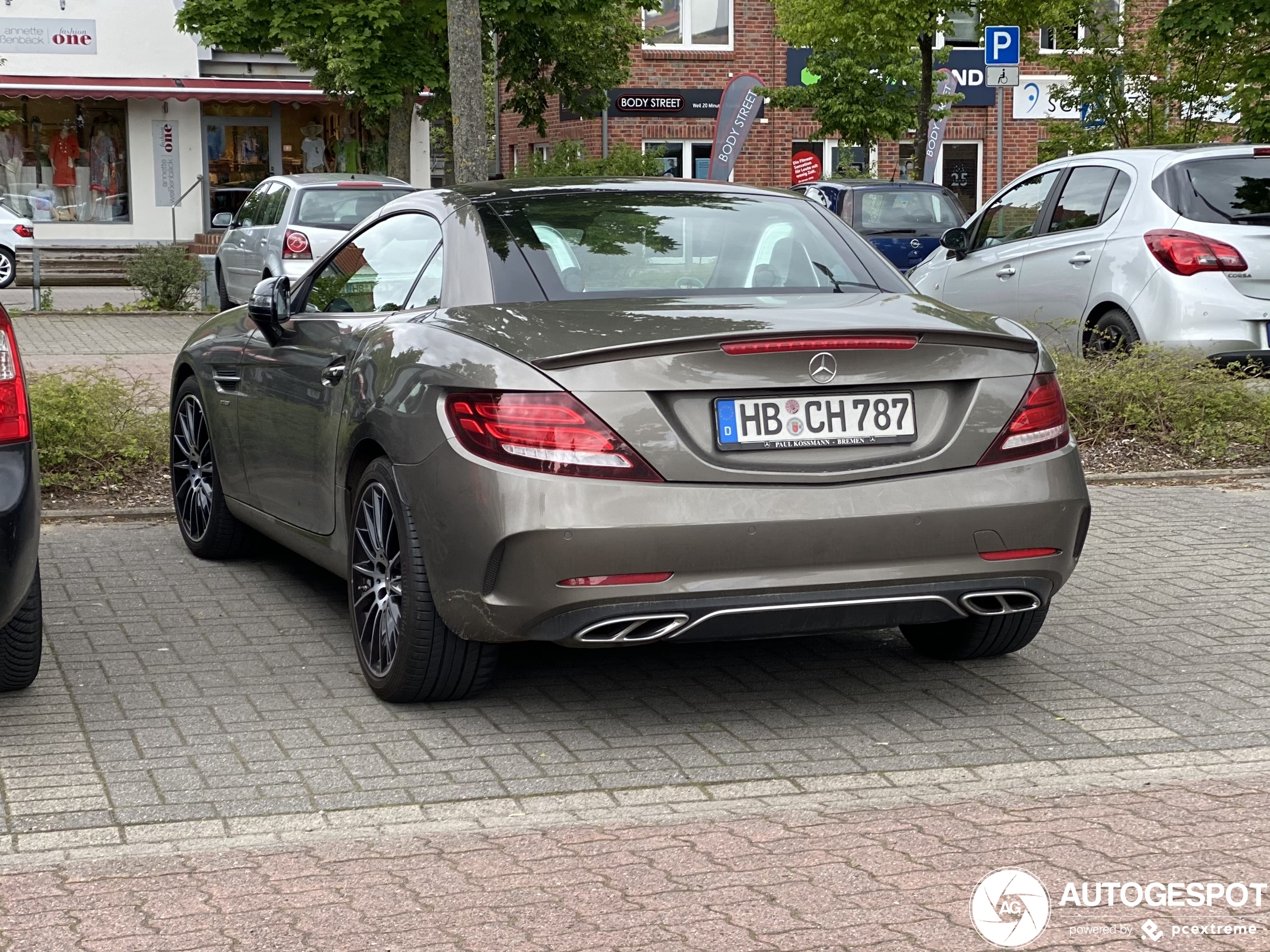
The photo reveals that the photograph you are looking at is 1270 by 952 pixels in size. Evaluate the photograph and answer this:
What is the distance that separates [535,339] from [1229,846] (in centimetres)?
209

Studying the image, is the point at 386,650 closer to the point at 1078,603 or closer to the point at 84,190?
the point at 1078,603

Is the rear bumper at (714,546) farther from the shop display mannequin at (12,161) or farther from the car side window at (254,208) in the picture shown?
the shop display mannequin at (12,161)

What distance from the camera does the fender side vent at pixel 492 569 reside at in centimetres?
446

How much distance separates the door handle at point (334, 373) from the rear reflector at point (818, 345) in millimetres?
1471

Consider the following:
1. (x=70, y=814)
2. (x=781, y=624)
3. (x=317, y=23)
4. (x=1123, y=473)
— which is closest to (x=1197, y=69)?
(x=1123, y=473)

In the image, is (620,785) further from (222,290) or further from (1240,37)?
(222,290)

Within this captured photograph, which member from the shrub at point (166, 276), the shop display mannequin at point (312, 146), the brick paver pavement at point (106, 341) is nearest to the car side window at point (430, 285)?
the brick paver pavement at point (106, 341)

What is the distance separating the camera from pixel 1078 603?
6504mm

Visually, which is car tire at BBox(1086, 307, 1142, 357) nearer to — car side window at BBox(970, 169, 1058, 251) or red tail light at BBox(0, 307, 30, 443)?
car side window at BBox(970, 169, 1058, 251)

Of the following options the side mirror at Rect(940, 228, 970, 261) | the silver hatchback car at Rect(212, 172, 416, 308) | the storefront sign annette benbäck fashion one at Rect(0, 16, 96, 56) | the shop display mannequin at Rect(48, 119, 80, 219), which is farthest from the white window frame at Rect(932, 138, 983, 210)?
the side mirror at Rect(940, 228, 970, 261)

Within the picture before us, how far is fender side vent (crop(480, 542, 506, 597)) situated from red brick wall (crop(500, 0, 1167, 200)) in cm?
3542

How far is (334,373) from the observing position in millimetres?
5453

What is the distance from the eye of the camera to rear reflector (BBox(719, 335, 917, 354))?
448 cm

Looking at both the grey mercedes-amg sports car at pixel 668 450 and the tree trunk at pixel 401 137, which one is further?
the tree trunk at pixel 401 137
